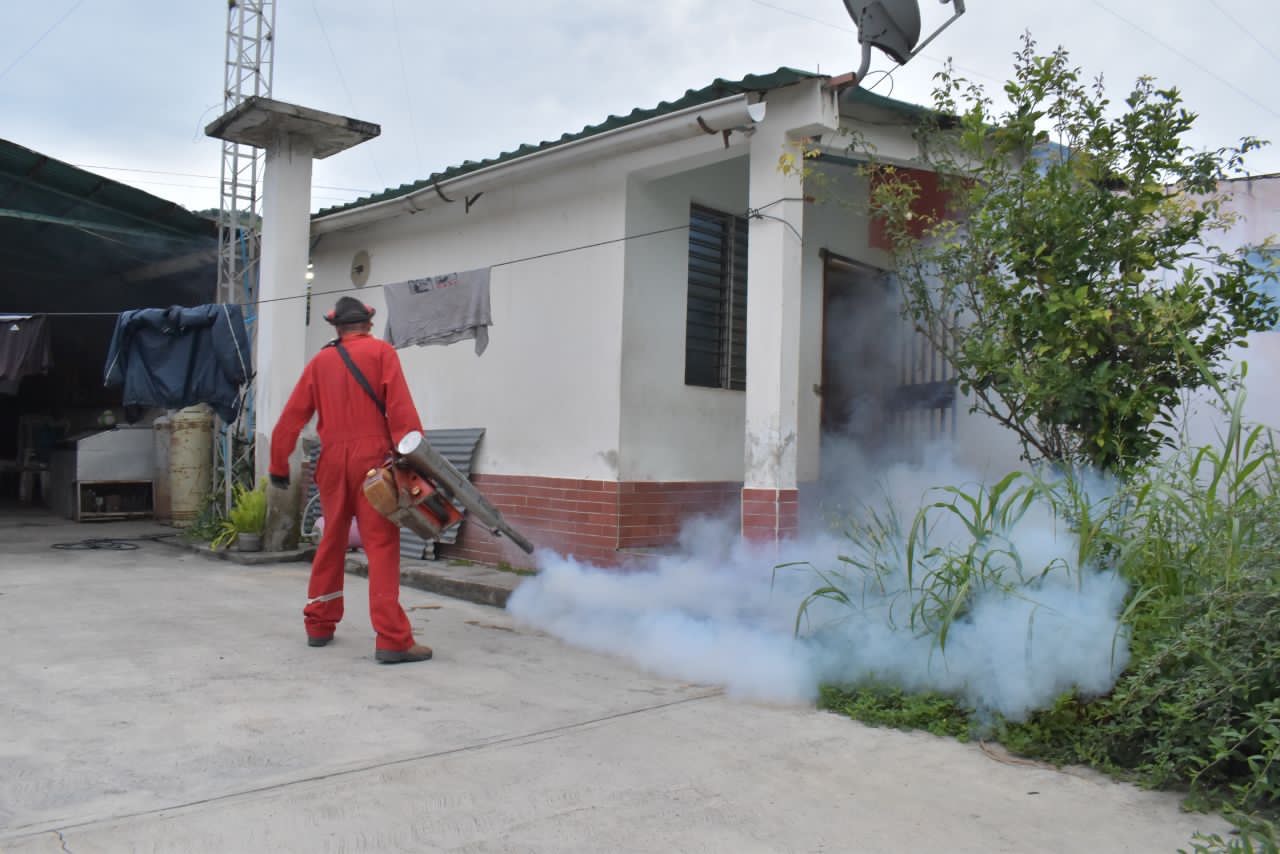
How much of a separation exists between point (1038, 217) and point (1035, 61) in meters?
1.02

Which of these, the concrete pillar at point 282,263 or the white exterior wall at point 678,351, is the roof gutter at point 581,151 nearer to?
the white exterior wall at point 678,351

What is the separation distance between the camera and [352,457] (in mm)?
5109

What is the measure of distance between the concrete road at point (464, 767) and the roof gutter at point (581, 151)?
3.54 meters

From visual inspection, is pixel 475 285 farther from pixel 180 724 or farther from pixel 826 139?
pixel 180 724

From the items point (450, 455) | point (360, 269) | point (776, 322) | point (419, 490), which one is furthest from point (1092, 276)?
point (360, 269)

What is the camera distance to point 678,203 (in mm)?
7598

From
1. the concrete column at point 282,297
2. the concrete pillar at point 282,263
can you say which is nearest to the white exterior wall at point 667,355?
the concrete pillar at point 282,263

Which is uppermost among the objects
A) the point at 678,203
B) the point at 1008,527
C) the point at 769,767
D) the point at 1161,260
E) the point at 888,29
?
the point at 888,29

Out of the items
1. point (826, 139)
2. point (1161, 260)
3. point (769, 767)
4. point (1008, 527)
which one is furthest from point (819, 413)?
point (769, 767)

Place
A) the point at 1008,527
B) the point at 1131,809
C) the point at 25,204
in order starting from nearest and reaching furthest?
1. the point at 1131,809
2. the point at 1008,527
3. the point at 25,204

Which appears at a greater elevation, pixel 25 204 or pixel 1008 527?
pixel 25 204

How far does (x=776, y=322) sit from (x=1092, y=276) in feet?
6.10

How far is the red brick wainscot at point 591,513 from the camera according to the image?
23.3 ft

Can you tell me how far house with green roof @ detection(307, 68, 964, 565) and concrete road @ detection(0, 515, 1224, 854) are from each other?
2213mm
